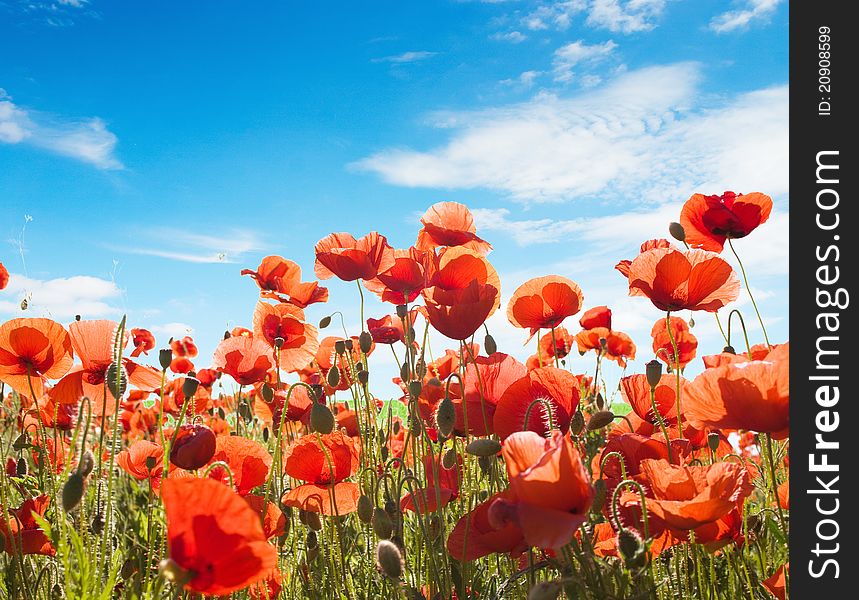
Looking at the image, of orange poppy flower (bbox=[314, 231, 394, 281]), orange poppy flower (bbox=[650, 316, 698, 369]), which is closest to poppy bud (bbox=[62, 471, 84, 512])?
orange poppy flower (bbox=[314, 231, 394, 281])

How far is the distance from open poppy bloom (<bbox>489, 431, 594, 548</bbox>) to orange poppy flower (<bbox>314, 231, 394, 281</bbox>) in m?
1.30

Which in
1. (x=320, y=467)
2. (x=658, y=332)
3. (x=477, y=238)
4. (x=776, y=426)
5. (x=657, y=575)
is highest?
(x=477, y=238)

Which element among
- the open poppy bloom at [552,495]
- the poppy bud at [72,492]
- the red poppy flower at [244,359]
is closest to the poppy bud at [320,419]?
the poppy bud at [72,492]

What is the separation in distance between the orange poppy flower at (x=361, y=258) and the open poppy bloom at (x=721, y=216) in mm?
1086

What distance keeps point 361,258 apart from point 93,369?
2.68 feet

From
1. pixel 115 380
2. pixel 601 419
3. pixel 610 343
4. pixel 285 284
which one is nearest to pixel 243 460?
pixel 115 380

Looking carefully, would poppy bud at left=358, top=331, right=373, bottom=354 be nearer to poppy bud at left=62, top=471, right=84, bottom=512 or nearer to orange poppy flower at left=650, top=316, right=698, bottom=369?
poppy bud at left=62, top=471, right=84, bottom=512

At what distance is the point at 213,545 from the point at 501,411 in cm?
71

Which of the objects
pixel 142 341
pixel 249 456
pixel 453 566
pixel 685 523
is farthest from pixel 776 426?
pixel 142 341

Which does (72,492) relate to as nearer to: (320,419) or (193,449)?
(193,449)

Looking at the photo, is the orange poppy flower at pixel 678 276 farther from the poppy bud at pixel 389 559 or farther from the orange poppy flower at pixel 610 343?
the orange poppy flower at pixel 610 343

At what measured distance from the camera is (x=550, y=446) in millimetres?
936

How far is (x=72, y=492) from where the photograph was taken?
3.96ft

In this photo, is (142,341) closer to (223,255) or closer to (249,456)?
(223,255)
